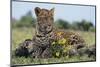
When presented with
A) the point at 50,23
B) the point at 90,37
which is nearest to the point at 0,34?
the point at 50,23

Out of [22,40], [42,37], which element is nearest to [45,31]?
[42,37]

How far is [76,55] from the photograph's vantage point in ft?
8.92

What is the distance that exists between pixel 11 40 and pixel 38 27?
353 millimetres

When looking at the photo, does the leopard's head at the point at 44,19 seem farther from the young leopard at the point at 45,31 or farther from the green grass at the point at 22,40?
the green grass at the point at 22,40

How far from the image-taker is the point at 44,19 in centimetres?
257

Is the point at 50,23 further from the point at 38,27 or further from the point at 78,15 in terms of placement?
the point at 78,15

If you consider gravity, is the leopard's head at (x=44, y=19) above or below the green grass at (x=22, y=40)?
above

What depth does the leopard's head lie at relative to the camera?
255 centimetres

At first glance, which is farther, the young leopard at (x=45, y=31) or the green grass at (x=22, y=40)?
the young leopard at (x=45, y=31)

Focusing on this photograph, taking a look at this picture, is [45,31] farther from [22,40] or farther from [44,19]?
[22,40]

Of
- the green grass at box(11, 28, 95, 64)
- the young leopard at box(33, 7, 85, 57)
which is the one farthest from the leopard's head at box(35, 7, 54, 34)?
the green grass at box(11, 28, 95, 64)

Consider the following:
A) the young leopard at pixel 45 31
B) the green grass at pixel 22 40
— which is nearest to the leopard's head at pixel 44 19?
the young leopard at pixel 45 31

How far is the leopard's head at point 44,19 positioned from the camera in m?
2.55

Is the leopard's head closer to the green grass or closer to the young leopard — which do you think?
the young leopard
